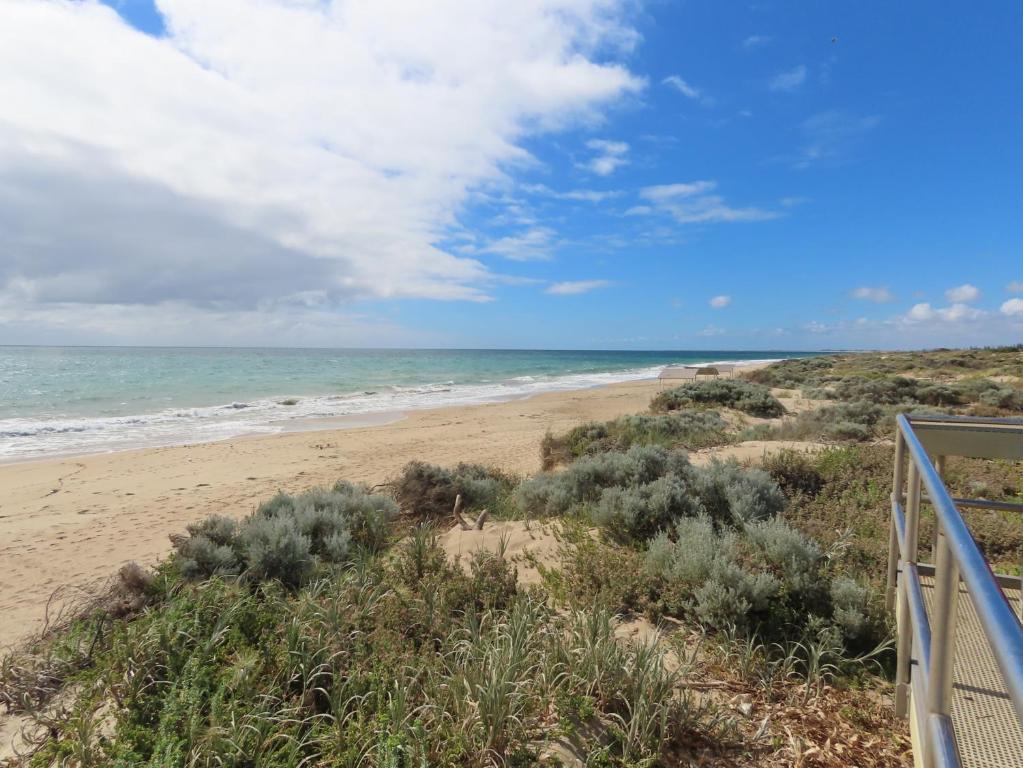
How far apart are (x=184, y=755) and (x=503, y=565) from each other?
98.2 inches

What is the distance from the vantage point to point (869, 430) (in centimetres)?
1074

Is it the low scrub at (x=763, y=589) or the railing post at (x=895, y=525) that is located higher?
the railing post at (x=895, y=525)

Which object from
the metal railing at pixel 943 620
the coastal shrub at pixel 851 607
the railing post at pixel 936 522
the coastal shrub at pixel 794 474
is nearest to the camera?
the metal railing at pixel 943 620

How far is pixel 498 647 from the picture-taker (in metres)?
3.11

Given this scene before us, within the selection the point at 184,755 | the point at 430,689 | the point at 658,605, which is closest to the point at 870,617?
the point at 658,605

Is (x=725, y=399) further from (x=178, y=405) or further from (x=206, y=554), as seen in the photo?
(x=178, y=405)

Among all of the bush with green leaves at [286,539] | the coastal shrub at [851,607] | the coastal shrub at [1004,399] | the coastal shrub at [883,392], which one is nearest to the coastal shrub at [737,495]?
the coastal shrub at [851,607]

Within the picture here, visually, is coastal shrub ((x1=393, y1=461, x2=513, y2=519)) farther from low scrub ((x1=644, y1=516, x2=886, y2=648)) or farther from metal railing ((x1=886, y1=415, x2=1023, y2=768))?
metal railing ((x1=886, y1=415, x2=1023, y2=768))

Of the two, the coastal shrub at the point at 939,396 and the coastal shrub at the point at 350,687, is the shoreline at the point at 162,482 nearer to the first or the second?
the coastal shrub at the point at 350,687

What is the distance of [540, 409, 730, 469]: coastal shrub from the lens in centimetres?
1001

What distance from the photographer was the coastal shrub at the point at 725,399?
1641 centimetres

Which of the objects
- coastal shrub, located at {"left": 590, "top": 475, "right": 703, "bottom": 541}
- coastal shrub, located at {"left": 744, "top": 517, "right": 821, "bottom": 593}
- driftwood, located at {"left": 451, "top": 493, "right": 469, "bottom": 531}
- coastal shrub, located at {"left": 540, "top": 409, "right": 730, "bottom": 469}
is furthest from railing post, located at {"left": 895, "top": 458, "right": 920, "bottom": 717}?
coastal shrub, located at {"left": 540, "top": 409, "right": 730, "bottom": 469}

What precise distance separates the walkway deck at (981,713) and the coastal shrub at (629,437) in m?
6.41

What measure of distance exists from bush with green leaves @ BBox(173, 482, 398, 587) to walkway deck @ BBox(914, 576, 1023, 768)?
14.8 ft
